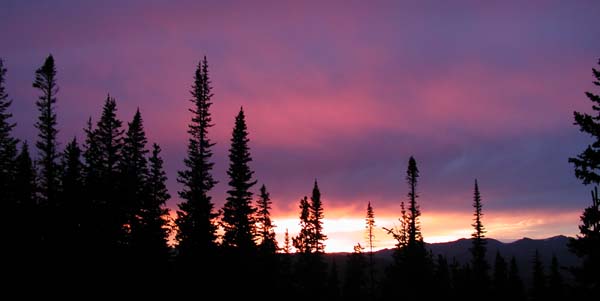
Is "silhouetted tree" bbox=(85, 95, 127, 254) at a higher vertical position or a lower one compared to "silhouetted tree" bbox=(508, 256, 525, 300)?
higher

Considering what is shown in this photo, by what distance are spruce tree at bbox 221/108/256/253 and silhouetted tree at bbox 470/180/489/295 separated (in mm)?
28908

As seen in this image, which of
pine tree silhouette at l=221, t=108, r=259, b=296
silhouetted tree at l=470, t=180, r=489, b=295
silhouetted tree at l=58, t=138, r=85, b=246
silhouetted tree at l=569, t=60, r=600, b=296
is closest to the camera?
silhouetted tree at l=569, t=60, r=600, b=296

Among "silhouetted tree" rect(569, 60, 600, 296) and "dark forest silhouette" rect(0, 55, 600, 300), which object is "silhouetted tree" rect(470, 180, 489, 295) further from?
"silhouetted tree" rect(569, 60, 600, 296)

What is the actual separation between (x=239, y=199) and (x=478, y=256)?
143 ft

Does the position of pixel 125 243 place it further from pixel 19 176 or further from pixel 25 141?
pixel 25 141

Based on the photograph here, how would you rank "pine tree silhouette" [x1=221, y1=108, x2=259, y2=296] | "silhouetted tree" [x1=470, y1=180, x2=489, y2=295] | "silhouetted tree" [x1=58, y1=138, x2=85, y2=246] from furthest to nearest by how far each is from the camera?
"silhouetted tree" [x1=470, y1=180, x2=489, y2=295], "pine tree silhouette" [x1=221, y1=108, x2=259, y2=296], "silhouetted tree" [x1=58, y1=138, x2=85, y2=246]

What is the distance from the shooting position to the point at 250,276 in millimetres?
40219

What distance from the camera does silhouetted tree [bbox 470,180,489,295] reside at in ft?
200

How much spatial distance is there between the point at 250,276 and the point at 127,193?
11.8 m

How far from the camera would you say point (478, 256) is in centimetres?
7475

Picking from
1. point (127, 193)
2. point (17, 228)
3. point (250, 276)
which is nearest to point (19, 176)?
point (127, 193)

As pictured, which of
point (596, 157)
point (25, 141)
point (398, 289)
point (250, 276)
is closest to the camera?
point (596, 157)

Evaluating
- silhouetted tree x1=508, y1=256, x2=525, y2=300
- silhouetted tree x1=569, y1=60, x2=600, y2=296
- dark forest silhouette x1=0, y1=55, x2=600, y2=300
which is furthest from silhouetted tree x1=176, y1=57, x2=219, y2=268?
silhouetted tree x1=508, y1=256, x2=525, y2=300

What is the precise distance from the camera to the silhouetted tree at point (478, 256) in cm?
6106
